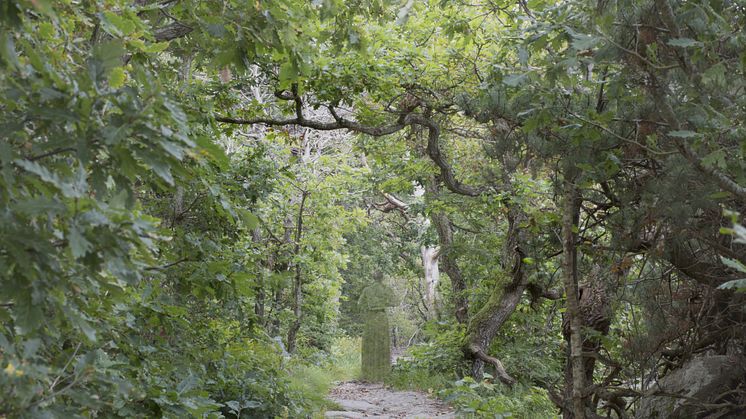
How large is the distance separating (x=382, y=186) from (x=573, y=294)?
5.74 metres

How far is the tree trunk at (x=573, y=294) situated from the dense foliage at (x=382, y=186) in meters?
0.02

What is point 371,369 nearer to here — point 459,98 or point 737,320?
point 459,98

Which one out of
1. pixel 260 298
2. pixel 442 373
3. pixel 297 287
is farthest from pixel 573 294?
pixel 297 287

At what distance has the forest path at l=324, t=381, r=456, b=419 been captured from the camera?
771 centimetres

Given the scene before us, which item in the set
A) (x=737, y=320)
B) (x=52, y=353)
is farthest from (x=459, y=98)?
(x=52, y=353)

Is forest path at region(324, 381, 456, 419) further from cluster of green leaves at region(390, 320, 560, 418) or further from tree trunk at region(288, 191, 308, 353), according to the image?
tree trunk at region(288, 191, 308, 353)

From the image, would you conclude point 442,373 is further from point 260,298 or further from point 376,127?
point 376,127

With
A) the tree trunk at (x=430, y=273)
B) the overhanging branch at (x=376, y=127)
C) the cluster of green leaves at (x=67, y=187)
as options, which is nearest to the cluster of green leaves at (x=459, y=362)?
the overhanging branch at (x=376, y=127)

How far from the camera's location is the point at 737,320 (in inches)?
145

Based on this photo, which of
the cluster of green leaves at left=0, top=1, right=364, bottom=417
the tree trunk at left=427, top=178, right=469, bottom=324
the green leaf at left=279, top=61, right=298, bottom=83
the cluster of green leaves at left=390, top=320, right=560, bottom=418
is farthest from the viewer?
the tree trunk at left=427, top=178, right=469, bottom=324

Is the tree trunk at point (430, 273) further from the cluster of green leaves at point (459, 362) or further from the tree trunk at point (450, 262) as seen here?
the cluster of green leaves at point (459, 362)

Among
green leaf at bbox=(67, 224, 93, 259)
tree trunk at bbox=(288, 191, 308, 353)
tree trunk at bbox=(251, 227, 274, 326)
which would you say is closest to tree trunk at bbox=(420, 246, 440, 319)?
tree trunk at bbox=(288, 191, 308, 353)

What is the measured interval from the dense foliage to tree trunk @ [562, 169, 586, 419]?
2 cm

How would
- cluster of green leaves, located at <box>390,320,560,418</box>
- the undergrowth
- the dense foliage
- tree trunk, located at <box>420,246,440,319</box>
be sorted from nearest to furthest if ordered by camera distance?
the dense foliage < the undergrowth < cluster of green leaves, located at <box>390,320,560,418</box> < tree trunk, located at <box>420,246,440,319</box>
